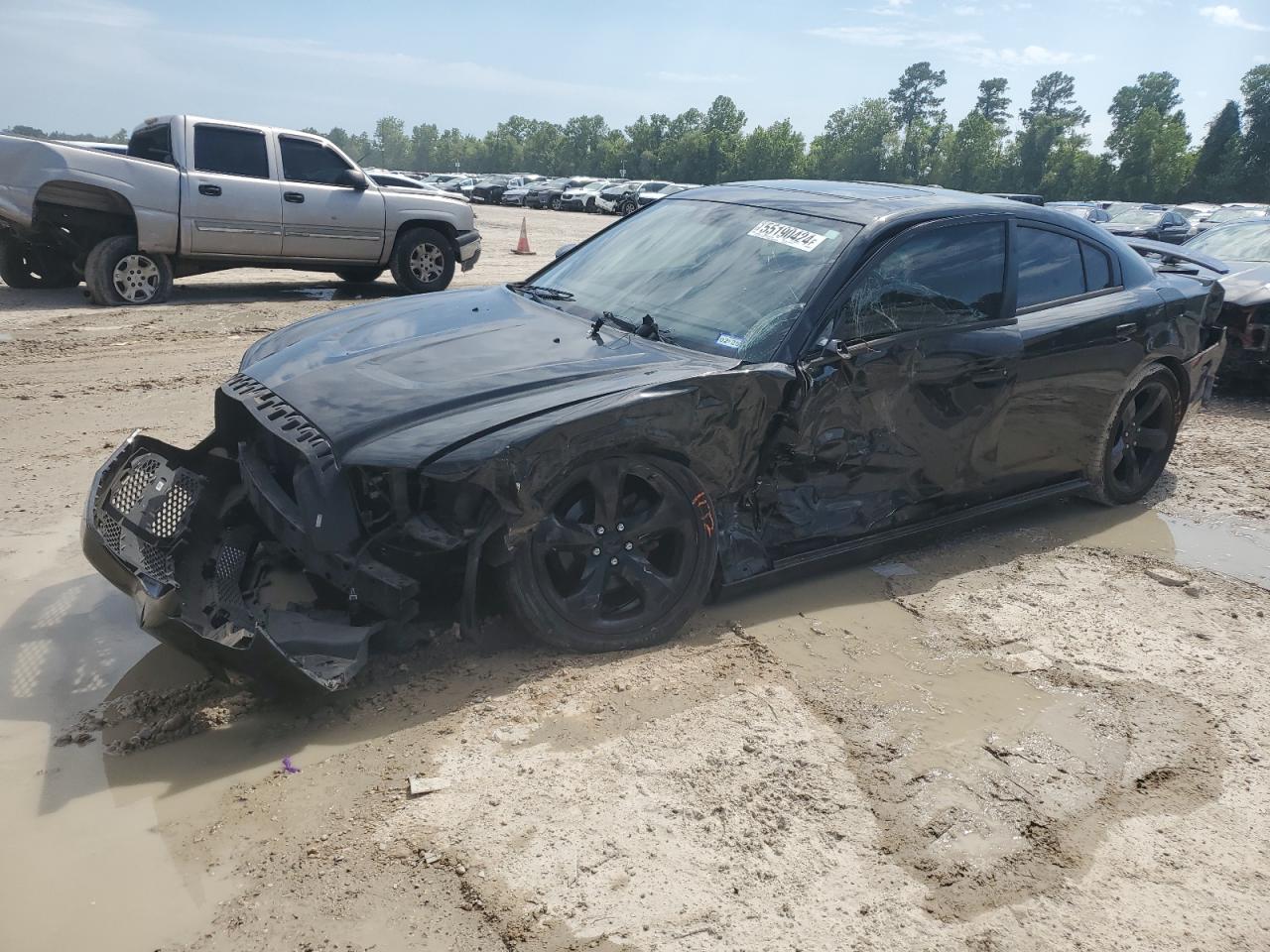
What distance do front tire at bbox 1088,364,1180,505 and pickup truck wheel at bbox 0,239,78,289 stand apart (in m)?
10.7

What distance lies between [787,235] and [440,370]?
1.61 meters

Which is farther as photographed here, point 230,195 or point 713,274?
point 230,195

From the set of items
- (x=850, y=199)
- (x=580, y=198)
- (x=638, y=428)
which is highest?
(x=850, y=199)

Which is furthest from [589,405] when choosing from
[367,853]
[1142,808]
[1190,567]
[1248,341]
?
[1248,341]

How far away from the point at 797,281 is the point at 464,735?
2.13m

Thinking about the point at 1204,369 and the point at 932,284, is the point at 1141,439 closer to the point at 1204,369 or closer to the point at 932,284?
the point at 1204,369

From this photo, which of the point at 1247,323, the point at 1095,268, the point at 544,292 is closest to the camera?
the point at 544,292

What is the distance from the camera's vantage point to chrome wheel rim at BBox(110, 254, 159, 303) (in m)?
10.1

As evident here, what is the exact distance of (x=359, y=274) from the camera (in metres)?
12.2

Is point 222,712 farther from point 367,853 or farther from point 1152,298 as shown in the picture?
point 1152,298

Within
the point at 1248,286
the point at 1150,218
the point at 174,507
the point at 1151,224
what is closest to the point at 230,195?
the point at 174,507

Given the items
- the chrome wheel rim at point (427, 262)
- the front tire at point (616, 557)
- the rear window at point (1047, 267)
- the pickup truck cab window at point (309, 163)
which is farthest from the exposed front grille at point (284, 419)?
the chrome wheel rim at point (427, 262)

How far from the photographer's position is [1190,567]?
15.7ft

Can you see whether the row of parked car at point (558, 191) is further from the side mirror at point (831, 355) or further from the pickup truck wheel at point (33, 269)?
the side mirror at point (831, 355)
